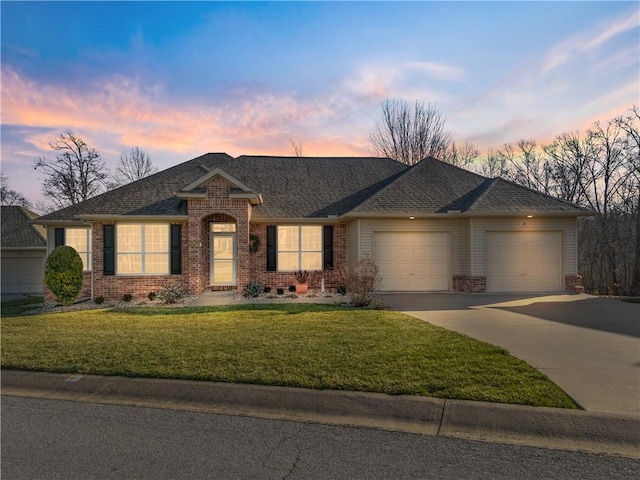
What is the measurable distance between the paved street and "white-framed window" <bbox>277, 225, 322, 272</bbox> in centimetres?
1164

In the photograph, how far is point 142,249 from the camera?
14.7m

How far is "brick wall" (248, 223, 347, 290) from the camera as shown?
15586 mm

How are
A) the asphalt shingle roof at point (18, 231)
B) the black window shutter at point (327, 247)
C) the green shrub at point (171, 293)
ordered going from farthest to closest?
1. the asphalt shingle roof at point (18, 231)
2. the black window shutter at point (327, 247)
3. the green shrub at point (171, 293)

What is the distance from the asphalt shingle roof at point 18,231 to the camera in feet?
75.2

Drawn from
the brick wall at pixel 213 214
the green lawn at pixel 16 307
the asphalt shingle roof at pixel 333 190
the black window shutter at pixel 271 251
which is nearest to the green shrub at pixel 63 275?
the green lawn at pixel 16 307

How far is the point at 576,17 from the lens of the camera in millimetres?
10445

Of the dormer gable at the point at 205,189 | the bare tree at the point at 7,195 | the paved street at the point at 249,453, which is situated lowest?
the paved street at the point at 249,453

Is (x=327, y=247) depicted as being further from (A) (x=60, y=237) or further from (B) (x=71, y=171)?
(B) (x=71, y=171)

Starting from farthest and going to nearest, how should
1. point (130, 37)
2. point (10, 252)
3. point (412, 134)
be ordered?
point (412, 134), point (10, 252), point (130, 37)

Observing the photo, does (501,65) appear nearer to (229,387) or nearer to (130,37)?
(130,37)

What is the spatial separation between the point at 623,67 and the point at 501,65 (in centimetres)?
382

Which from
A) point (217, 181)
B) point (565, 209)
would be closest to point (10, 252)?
point (217, 181)

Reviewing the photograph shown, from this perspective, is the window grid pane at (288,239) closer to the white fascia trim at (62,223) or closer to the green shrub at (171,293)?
the green shrub at (171,293)

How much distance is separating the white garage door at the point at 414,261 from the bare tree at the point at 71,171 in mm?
28967
